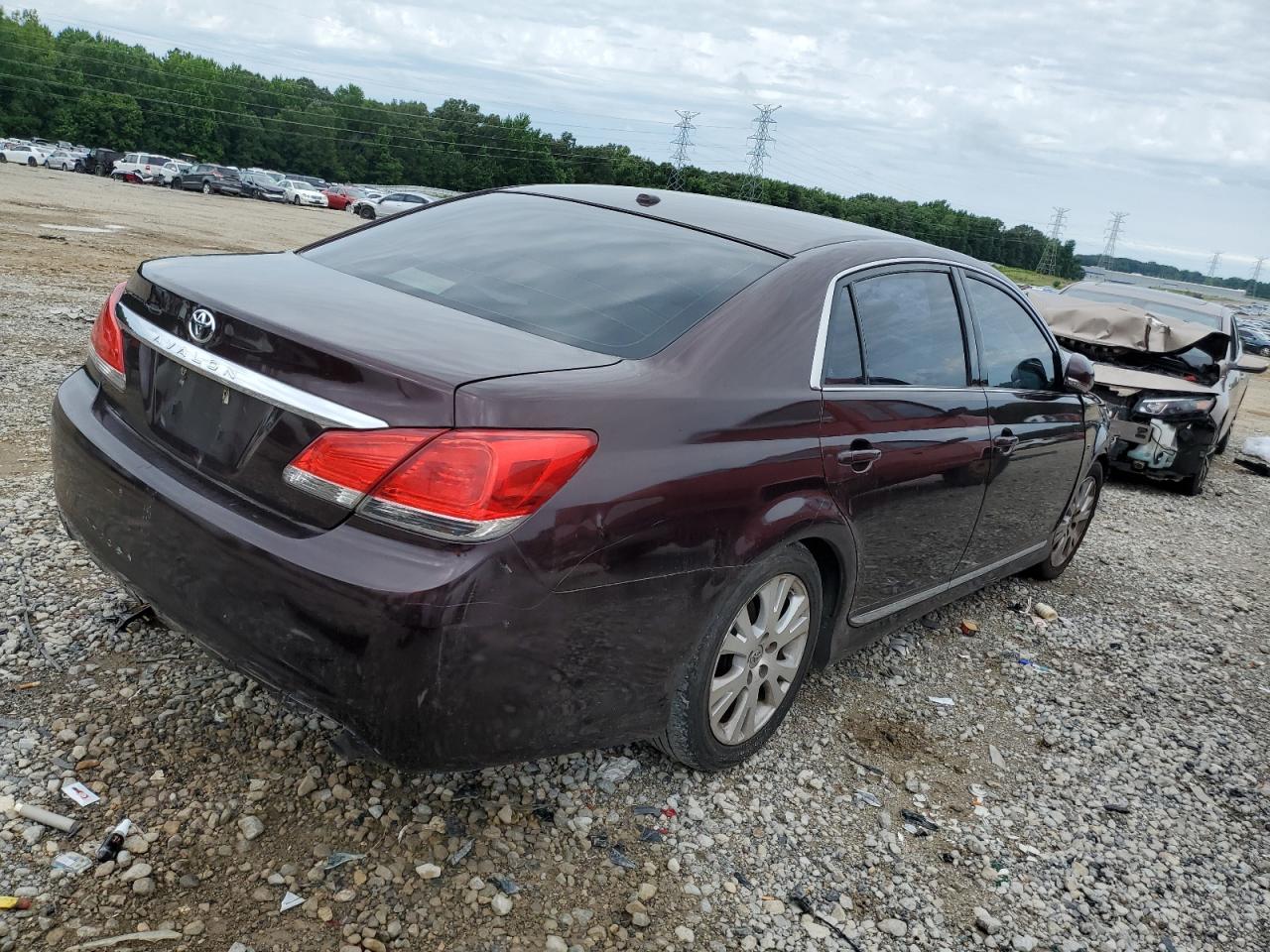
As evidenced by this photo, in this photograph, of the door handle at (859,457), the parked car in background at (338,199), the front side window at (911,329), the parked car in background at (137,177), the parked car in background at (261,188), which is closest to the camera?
the door handle at (859,457)

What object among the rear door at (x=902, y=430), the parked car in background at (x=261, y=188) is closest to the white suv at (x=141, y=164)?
the parked car in background at (x=261, y=188)

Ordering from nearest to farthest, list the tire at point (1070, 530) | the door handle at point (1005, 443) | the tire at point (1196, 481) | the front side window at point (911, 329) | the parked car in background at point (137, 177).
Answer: the front side window at point (911, 329), the door handle at point (1005, 443), the tire at point (1070, 530), the tire at point (1196, 481), the parked car in background at point (137, 177)

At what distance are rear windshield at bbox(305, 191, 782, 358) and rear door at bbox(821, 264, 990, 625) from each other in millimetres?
445

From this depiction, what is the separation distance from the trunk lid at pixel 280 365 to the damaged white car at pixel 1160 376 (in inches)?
296

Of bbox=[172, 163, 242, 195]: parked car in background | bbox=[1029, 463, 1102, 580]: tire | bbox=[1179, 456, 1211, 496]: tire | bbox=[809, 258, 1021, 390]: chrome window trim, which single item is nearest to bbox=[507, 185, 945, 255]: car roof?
bbox=[809, 258, 1021, 390]: chrome window trim

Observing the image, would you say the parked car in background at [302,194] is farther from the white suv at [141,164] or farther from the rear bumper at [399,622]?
the rear bumper at [399,622]

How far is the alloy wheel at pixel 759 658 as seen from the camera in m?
2.89

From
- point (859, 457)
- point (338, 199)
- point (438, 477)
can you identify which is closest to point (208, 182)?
point (338, 199)

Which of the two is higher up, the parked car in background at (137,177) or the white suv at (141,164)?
the white suv at (141,164)

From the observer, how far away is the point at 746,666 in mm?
2959

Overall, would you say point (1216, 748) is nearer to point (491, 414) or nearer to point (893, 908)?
point (893, 908)

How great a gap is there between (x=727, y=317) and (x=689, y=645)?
0.92m

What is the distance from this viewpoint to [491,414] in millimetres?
2111

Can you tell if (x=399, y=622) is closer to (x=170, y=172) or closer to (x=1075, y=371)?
(x=1075, y=371)
